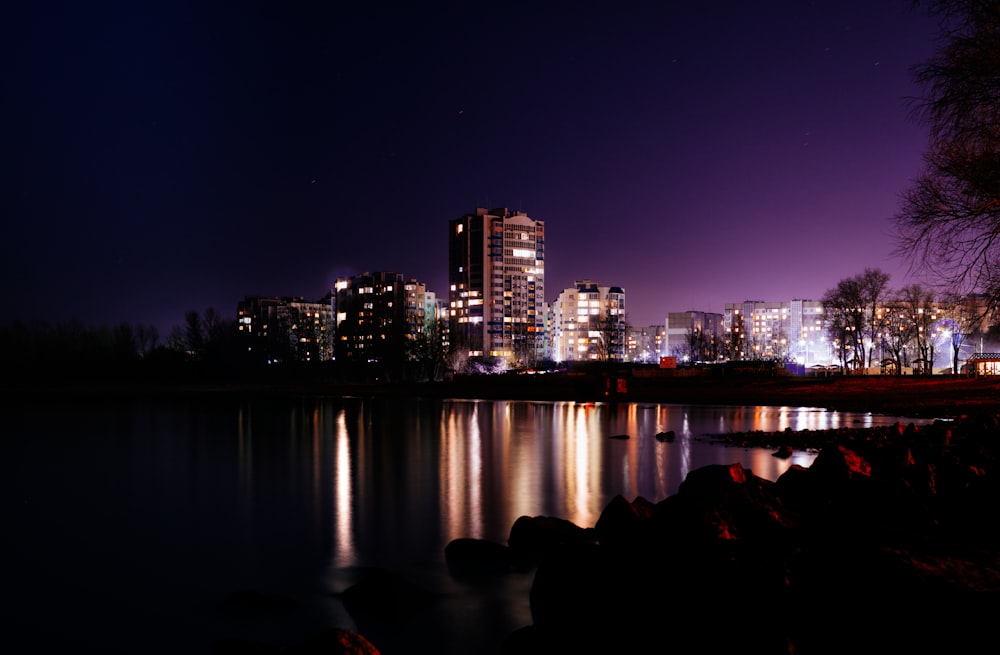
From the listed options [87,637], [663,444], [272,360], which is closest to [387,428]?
[663,444]

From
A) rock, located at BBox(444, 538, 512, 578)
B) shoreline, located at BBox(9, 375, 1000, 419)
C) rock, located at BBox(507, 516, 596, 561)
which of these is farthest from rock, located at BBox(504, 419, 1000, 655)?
shoreline, located at BBox(9, 375, 1000, 419)

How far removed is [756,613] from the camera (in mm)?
7625

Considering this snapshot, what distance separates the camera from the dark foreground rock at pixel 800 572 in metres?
7.24

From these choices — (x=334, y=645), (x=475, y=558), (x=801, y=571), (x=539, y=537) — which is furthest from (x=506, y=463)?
(x=334, y=645)

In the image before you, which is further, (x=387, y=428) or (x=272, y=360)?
(x=272, y=360)

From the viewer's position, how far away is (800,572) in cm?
804

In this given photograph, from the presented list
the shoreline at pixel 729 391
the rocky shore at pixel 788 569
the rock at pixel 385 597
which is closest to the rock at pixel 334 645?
the rocky shore at pixel 788 569

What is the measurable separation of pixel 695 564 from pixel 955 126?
1167 centimetres

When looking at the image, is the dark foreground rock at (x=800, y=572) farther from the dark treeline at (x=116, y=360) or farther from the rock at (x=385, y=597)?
the dark treeline at (x=116, y=360)

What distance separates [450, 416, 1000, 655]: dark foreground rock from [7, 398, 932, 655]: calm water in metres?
1.81

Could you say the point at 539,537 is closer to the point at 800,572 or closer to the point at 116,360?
the point at 800,572

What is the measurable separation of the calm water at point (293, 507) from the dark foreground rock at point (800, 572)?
1807 mm

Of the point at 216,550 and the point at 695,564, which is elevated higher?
the point at 695,564

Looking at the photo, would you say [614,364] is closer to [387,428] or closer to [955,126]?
[387,428]
